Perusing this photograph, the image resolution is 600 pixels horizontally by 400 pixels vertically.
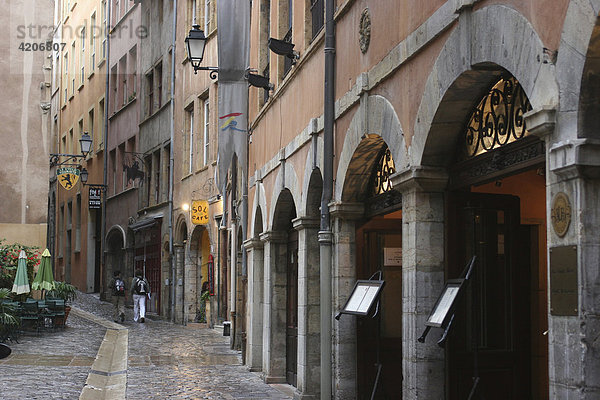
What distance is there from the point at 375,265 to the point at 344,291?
481mm

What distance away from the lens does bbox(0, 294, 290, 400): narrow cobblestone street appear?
12.1 metres

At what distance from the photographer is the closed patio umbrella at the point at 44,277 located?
2128 centimetres

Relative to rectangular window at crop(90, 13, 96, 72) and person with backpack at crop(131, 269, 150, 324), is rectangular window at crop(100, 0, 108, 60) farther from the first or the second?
person with backpack at crop(131, 269, 150, 324)

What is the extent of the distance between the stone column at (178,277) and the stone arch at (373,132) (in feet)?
61.9

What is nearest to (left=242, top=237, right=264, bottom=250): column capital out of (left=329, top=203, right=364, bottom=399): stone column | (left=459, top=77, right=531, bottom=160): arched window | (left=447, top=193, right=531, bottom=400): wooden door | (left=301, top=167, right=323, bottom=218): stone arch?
(left=301, top=167, right=323, bottom=218): stone arch

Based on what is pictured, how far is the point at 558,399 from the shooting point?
462 centimetres

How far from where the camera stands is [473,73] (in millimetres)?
6039

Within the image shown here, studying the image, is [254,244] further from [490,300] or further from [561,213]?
[561,213]

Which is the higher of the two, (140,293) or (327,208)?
(327,208)

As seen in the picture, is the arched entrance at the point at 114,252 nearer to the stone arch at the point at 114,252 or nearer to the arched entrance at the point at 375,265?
the stone arch at the point at 114,252

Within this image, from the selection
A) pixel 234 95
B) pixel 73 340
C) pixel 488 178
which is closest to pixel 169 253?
pixel 73 340

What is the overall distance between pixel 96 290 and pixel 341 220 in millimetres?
31545

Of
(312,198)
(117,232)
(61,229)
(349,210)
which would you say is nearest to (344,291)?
(349,210)

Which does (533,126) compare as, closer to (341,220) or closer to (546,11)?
(546,11)
